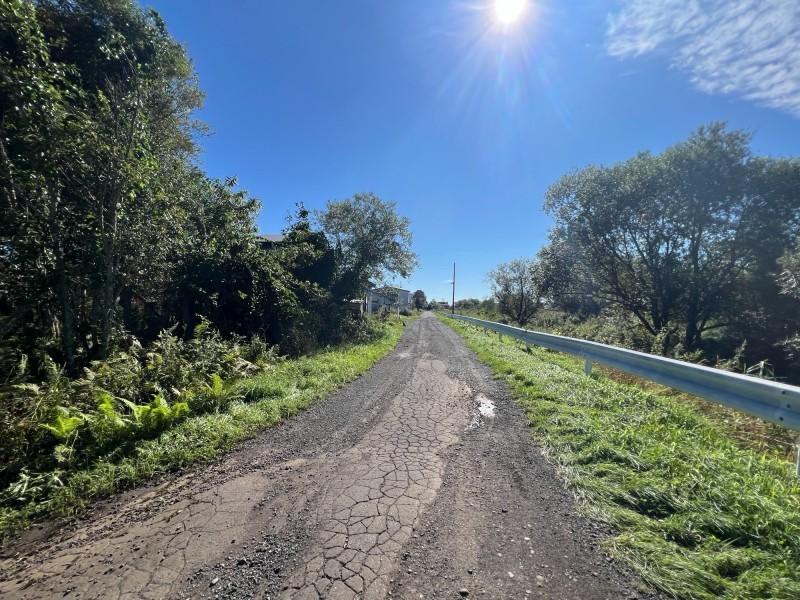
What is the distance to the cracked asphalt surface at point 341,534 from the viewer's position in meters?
1.71

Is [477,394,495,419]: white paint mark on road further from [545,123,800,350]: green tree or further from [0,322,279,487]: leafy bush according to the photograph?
[545,123,800,350]: green tree

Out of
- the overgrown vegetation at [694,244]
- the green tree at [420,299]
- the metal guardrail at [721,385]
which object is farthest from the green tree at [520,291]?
the green tree at [420,299]

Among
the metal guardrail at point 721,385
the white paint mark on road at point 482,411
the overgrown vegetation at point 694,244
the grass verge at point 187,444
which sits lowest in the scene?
the grass verge at point 187,444

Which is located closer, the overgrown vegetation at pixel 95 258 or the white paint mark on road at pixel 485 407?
the overgrown vegetation at pixel 95 258

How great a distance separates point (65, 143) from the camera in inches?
193

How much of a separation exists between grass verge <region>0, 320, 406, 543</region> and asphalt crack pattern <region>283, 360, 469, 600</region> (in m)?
1.50

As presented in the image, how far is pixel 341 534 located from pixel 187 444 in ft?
7.66

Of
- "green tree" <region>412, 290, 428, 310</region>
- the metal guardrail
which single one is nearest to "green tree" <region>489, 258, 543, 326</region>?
the metal guardrail

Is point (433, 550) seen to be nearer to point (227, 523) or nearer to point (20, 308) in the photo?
point (227, 523)

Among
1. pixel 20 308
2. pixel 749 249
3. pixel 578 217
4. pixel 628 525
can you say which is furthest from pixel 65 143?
pixel 749 249

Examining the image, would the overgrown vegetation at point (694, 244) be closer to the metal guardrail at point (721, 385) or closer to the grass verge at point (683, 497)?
the metal guardrail at point (721, 385)

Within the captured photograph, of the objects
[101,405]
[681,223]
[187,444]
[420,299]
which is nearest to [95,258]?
[101,405]

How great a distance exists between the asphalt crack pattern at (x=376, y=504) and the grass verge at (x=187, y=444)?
150 cm

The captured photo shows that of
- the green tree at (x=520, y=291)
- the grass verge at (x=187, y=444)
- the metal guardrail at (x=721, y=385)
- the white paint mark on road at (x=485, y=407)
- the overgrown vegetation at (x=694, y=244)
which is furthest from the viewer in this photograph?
the green tree at (x=520, y=291)
